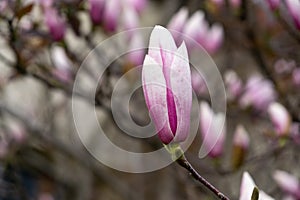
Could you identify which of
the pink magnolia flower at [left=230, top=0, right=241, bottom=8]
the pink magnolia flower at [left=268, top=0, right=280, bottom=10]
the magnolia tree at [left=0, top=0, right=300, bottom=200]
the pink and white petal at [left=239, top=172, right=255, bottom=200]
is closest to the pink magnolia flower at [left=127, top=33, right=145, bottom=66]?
the magnolia tree at [left=0, top=0, right=300, bottom=200]

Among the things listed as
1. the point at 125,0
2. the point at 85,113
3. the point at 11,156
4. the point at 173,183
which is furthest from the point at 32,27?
the point at 85,113

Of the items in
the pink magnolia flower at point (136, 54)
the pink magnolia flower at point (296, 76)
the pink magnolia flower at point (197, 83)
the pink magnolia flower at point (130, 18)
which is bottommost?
the pink magnolia flower at point (197, 83)

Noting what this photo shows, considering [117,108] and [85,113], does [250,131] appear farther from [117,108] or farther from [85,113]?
[117,108]

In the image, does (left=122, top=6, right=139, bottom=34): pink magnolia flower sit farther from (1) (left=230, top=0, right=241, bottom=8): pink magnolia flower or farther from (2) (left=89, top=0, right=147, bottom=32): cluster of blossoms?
(1) (left=230, top=0, right=241, bottom=8): pink magnolia flower

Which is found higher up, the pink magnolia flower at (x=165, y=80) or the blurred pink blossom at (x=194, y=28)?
the pink magnolia flower at (x=165, y=80)

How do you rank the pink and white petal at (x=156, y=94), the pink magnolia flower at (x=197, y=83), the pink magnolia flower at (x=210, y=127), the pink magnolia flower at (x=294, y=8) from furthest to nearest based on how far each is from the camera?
1. the pink magnolia flower at (x=197, y=83)
2. the pink magnolia flower at (x=210, y=127)
3. the pink magnolia flower at (x=294, y=8)
4. the pink and white petal at (x=156, y=94)

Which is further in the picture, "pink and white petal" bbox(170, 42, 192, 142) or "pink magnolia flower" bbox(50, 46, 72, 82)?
"pink magnolia flower" bbox(50, 46, 72, 82)

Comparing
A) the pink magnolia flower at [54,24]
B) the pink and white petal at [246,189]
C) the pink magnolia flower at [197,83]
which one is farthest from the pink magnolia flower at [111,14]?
the pink and white petal at [246,189]

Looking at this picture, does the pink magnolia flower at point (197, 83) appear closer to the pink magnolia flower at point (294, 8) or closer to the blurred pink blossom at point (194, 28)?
the blurred pink blossom at point (194, 28)
